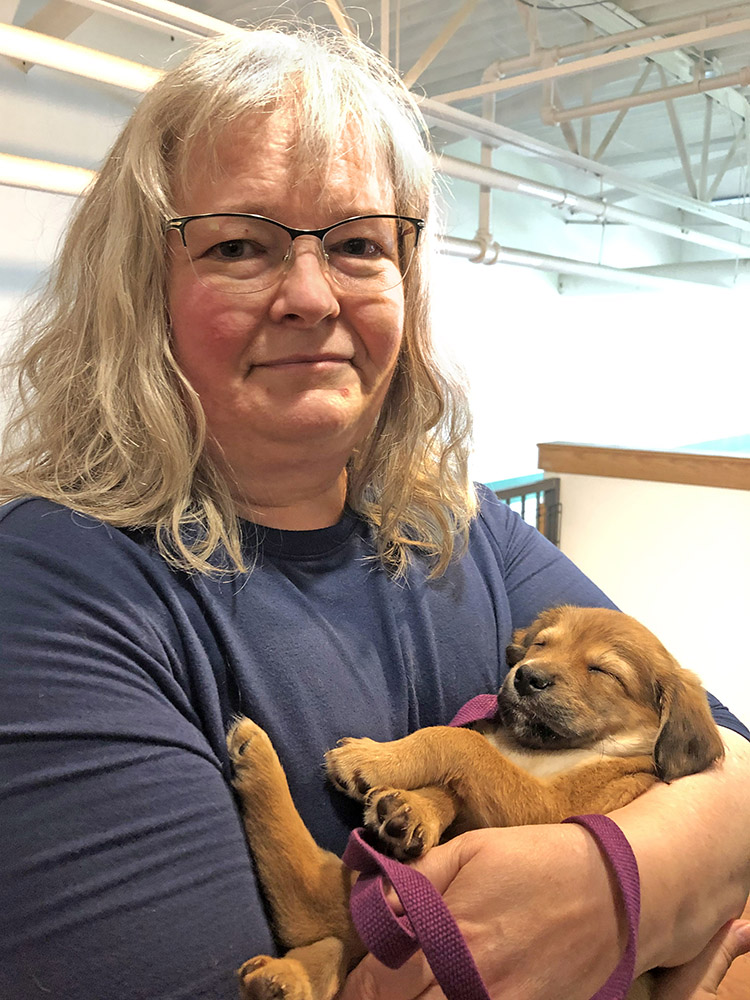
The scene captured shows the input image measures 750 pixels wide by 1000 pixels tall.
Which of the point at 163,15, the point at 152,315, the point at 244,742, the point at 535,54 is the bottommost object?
the point at 244,742

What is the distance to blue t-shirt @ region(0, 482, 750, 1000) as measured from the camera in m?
0.71

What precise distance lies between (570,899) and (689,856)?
213mm

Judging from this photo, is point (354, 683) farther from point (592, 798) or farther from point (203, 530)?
point (592, 798)

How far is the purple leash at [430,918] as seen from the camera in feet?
2.57

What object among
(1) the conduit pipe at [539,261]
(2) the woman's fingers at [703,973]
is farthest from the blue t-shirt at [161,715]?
(1) the conduit pipe at [539,261]

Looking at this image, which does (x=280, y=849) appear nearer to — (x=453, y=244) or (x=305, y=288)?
(x=305, y=288)

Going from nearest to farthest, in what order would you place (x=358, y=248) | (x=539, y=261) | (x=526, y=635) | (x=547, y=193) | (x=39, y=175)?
(x=358, y=248) < (x=526, y=635) < (x=39, y=175) < (x=547, y=193) < (x=539, y=261)

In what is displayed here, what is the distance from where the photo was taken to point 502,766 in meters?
1.13

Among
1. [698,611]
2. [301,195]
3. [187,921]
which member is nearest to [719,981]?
[187,921]

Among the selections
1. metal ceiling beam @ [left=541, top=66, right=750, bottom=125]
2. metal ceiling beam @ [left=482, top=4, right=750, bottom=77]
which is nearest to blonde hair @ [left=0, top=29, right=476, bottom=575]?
metal ceiling beam @ [left=482, top=4, right=750, bottom=77]

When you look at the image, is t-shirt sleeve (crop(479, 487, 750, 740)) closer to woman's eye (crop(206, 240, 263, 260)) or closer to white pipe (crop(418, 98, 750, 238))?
woman's eye (crop(206, 240, 263, 260))

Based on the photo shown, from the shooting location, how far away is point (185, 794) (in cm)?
78

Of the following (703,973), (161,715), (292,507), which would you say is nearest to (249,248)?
(292,507)

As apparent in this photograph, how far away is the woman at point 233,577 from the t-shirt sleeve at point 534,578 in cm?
7
